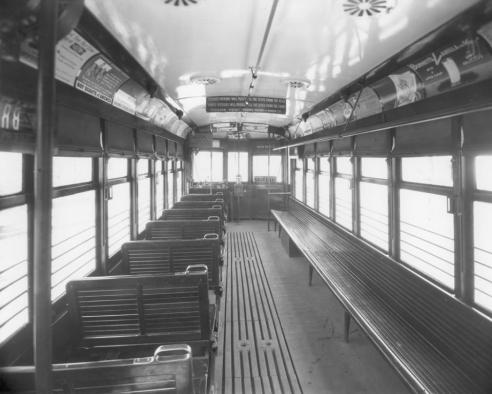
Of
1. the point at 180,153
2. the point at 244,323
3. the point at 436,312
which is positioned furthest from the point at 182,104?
the point at 436,312

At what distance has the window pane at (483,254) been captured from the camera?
2.61 meters

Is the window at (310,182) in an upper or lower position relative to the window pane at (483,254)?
upper

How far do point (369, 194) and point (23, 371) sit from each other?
4.50m

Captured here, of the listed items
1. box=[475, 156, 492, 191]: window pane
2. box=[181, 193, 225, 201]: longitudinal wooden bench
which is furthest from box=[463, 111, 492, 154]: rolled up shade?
box=[181, 193, 225, 201]: longitudinal wooden bench

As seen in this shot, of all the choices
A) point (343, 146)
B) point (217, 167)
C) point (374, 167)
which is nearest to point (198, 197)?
point (343, 146)

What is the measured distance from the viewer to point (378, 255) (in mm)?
4246

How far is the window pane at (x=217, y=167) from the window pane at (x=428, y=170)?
9.01 meters

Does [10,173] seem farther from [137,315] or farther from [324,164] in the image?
[324,164]

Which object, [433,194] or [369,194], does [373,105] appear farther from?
[433,194]

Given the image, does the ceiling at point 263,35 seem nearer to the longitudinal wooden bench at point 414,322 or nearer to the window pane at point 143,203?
the window pane at point 143,203

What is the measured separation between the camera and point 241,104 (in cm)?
538

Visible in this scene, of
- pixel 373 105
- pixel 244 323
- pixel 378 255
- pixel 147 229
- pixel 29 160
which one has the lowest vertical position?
pixel 244 323

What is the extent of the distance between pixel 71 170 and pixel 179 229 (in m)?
2.00

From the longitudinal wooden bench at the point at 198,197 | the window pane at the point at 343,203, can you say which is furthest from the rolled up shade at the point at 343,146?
the longitudinal wooden bench at the point at 198,197
